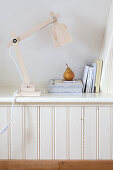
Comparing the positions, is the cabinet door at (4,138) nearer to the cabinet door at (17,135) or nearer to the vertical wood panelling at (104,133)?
the cabinet door at (17,135)

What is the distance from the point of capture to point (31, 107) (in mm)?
1654

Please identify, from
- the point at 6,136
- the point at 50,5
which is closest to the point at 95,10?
the point at 50,5

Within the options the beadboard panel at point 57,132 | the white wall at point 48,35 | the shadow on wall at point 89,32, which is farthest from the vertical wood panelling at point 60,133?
the shadow on wall at point 89,32

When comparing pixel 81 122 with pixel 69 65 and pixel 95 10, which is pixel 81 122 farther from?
pixel 95 10

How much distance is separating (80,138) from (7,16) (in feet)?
3.00

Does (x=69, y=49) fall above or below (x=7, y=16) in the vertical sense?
below

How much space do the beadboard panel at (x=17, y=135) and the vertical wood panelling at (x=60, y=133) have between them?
203 mm

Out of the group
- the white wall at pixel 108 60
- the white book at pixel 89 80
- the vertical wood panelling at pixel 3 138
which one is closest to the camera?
the vertical wood panelling at pixel 3 138

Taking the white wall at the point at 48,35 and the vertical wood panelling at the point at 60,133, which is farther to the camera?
the white wall at the point at 48,35

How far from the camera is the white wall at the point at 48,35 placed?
184 cm

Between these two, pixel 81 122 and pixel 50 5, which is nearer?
pixel 81 122

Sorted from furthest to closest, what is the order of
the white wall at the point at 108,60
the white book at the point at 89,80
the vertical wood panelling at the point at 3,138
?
1. the white book at the point at 89,80
2. the white wall at the point at 108,60
3. the vertical wood panelling at the point at 3,138

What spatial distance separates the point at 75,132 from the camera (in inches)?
65.7

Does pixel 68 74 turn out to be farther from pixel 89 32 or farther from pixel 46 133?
pixel 46 133
